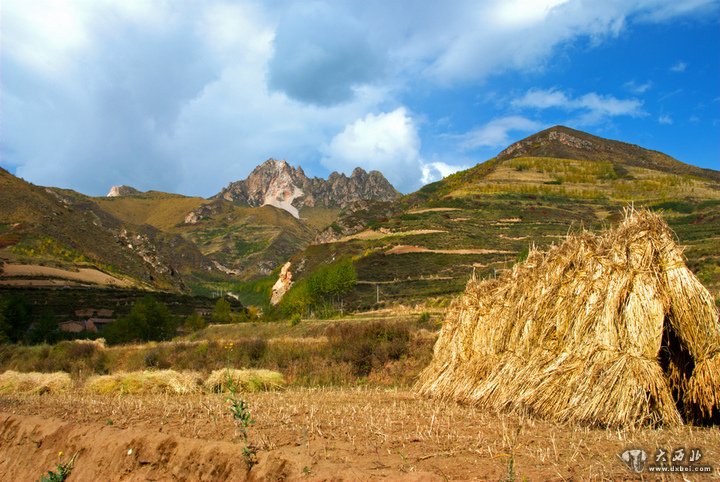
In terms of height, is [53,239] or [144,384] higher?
[53,239]

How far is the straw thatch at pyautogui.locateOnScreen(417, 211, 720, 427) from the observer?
8055 millimetres

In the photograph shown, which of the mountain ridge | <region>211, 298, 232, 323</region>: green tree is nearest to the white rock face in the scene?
<region>211, 298, 232, 323</region>: green tree

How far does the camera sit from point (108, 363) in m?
32.3

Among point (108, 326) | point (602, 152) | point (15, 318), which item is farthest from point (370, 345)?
point (602, 152)

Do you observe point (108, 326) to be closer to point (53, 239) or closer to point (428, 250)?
point (428, 250)

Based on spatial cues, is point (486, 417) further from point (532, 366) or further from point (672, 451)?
point (672, 451)

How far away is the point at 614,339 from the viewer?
28.3 feet

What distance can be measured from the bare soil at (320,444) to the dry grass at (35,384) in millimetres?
5240

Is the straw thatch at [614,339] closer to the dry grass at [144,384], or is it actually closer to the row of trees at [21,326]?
the dry grass at [144,384]

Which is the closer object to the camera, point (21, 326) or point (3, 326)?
point (3, 326)

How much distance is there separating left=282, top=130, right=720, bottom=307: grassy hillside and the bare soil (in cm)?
3275

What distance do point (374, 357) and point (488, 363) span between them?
12.6 metres

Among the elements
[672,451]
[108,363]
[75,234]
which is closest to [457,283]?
[108,363]

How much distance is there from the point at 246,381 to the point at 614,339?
11593 millimetres
